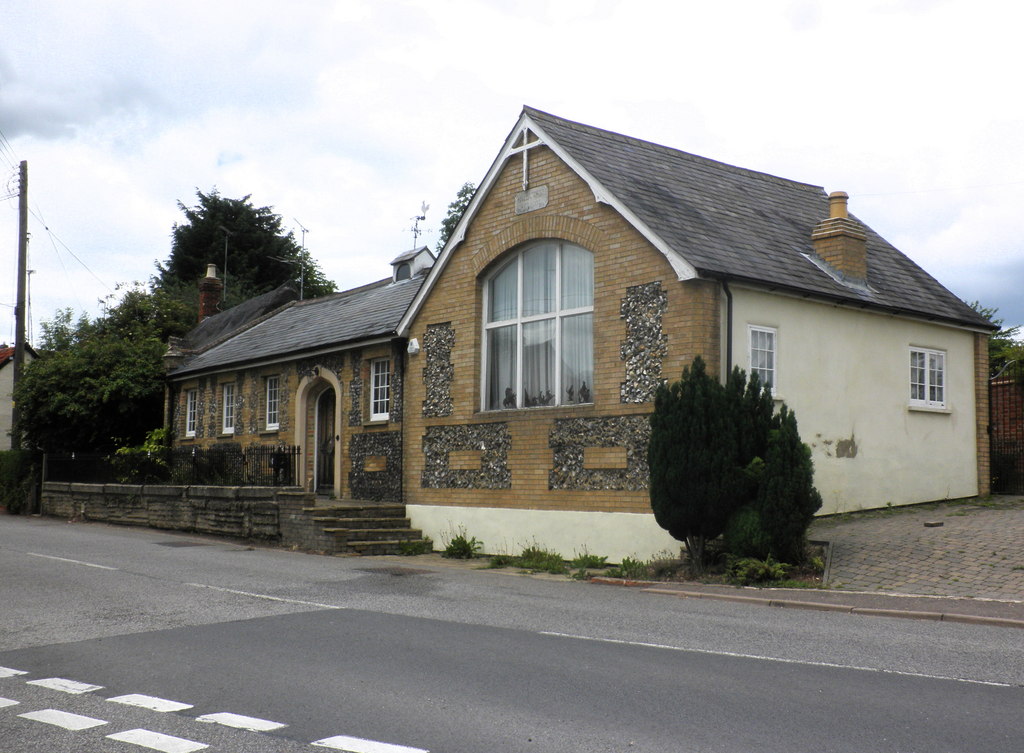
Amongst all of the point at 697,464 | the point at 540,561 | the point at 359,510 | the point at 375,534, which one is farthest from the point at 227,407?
the point at 697,464

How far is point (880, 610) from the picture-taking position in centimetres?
1048

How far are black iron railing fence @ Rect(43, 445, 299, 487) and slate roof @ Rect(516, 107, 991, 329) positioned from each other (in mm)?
9260

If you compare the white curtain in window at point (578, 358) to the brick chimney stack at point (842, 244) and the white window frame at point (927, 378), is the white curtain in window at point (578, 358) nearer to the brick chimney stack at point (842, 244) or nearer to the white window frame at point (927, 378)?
the brick chimney stack at point (842, 244)

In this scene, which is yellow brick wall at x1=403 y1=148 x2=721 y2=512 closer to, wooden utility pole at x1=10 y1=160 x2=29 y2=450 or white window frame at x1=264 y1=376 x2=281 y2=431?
white window frame at x1=264 y1=376 x2=281 y2=431

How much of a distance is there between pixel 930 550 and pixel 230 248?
1724 inches

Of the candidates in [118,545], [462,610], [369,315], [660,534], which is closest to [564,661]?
[462,610]

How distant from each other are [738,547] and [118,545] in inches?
464

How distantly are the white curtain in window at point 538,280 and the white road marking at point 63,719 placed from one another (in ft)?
40.3

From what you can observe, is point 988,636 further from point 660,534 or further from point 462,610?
Result: point 660,534

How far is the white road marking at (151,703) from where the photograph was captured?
6285 millimetres

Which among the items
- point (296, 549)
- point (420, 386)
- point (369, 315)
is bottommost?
point (296, 549)

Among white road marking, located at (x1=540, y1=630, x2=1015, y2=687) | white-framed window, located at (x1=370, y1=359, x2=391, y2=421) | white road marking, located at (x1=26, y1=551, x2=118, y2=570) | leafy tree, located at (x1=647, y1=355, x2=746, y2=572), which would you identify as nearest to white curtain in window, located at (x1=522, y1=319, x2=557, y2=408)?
leafy tree, located at (x1=647, y1=355, x2=746, y2=572)

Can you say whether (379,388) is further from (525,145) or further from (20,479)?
(20,479)

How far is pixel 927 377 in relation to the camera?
18.7m
